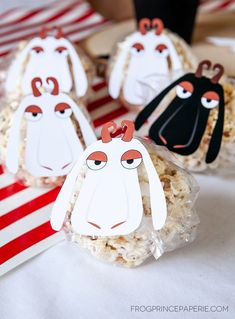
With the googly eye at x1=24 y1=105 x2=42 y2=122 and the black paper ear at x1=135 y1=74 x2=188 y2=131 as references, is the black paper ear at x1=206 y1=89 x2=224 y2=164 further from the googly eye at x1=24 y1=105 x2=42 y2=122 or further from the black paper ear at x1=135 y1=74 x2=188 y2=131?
the googly eye at x1=24 y1=105 x2=42 y2=122

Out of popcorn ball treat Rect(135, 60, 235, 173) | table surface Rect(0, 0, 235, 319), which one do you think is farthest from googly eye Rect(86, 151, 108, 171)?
popcorn ball treat Rect(135, 60, 235, 173)

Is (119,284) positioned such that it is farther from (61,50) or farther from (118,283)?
(61,50)

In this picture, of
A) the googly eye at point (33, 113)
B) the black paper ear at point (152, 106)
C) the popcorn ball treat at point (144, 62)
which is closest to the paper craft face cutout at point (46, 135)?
→ the googly eye at point (33, 113)

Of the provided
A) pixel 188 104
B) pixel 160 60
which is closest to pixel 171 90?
pixel 188 104

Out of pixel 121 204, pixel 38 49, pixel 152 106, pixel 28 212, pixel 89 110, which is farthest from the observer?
pixel 89 110

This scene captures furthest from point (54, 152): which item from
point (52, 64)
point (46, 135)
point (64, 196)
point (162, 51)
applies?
point (162, 51)

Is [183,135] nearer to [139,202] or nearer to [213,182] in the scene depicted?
[213,182]
